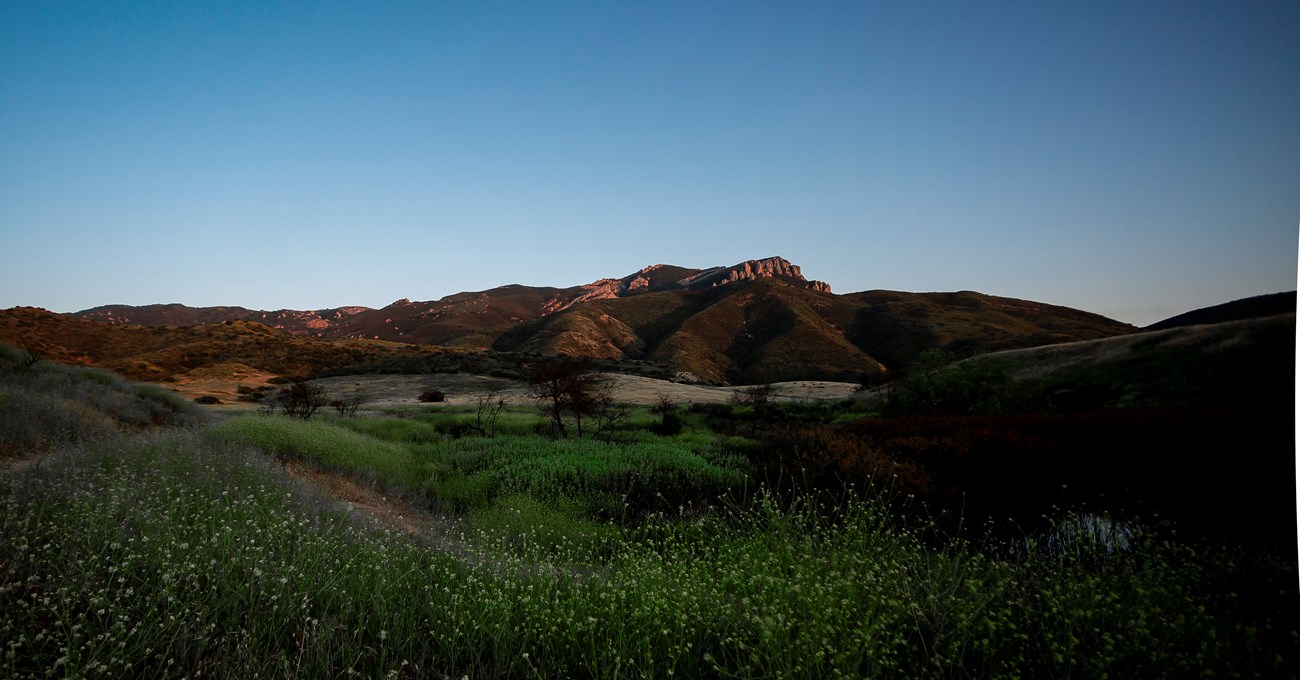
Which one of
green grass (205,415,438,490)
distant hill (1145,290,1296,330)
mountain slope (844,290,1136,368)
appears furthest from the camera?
mountain slope (844,290,1136,368)

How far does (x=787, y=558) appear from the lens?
14.3 feet

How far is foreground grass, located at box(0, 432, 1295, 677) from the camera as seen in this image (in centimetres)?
270

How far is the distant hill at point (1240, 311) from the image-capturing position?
4.49 ft

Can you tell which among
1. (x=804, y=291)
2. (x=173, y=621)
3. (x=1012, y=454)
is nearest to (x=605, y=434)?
(x=1012, y=454)

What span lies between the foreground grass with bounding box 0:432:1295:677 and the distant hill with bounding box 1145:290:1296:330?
3.17 ft

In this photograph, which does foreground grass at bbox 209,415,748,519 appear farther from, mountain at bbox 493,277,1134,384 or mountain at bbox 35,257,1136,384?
mountain at bbox 493,277,1134,384

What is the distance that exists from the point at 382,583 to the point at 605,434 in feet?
43.8

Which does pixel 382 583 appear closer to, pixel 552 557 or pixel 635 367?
pixel 552 557

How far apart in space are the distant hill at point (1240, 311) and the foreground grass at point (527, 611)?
967 millimetres

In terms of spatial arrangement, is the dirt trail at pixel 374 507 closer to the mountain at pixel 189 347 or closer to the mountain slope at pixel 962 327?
the mountain at pixel 189 347

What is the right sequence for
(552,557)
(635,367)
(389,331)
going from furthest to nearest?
(389,331) < (635,367) < (552,557)

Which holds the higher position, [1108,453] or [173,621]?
[1108,453]

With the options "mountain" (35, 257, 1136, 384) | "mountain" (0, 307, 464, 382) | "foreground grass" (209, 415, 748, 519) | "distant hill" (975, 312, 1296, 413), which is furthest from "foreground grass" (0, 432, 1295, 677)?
"mountain" (35, 257, 1136, 384)

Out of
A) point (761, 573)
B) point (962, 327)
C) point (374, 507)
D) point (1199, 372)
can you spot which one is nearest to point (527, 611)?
point (761, 573)
